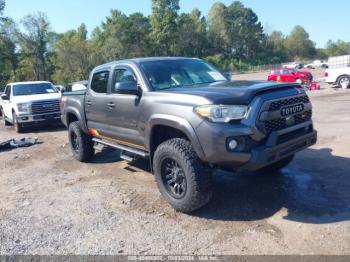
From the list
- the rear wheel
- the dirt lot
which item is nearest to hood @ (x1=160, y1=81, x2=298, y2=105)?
the dirt lot

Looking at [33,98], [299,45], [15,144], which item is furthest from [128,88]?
[299,45]

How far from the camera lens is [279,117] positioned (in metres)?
4.21

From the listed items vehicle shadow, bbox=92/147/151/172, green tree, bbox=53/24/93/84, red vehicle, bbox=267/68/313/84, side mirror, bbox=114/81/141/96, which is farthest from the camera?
green tree, bbox=53/24/93/84

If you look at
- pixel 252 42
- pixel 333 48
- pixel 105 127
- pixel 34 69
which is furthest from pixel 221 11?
pixel 105 127

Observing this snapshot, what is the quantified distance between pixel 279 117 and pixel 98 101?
3238 millimetres

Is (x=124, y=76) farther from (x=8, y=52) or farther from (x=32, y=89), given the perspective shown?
(x=8, y=52)

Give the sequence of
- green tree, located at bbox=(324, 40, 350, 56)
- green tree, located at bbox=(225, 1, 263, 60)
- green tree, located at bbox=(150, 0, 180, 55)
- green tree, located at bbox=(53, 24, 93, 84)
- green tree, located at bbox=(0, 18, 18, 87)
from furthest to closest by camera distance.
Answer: green tree, located at bbox=(324, 40, 350, 56), green tree, located at bbox=(225, 1, 263, 60), green tree, located at bbox=(150, 0, 180, 55), green tree, located at bbox=(53, 24, 93, 84), green tree, located at bbox=(0, 18, 18, 87)

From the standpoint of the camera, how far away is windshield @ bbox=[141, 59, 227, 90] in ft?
16.8

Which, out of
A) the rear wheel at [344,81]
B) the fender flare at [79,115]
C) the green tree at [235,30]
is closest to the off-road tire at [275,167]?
the fender flare at [79,115]

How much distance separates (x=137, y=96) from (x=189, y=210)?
5.80 feet

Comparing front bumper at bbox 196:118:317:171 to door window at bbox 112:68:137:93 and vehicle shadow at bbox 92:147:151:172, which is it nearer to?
door window at bbox 112:68:137:93

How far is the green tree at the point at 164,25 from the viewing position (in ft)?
223

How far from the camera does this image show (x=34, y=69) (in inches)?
2453

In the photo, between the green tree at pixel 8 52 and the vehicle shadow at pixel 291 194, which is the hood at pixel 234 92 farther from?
the green tree at pixel 8 52
